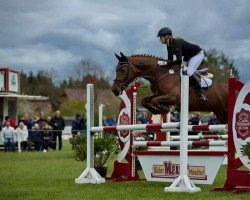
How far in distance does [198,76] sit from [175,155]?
1.48 m

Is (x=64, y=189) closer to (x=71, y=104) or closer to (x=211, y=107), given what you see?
(x=211, y=107)

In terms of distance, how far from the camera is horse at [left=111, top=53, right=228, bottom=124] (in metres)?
9.04

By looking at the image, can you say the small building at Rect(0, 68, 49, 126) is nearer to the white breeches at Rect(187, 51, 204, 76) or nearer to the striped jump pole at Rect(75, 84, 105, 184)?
the striped jump pole at Rect(75, 84, 105, 184)

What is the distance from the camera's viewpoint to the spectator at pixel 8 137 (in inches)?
912

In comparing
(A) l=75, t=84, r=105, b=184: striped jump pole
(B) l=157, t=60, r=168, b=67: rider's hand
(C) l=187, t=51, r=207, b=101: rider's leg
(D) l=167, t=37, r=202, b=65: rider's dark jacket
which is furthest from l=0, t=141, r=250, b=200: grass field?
(D) l=167, t=37, r=202, b=65: rider's dark jacket

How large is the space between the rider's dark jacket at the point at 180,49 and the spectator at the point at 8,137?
598 inches

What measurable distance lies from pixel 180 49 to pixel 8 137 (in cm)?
1599

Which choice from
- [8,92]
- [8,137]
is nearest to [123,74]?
[8,137]

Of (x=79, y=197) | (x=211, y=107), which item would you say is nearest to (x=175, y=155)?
(x=211, y=107)

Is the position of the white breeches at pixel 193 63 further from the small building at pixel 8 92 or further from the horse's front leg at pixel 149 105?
the small building at pixel 8 92

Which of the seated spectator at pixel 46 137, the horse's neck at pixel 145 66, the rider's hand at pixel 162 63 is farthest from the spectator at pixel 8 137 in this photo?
the rider's hand at pixel 162 63

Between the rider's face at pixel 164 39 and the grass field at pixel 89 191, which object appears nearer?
the grass field at pixel 89 191

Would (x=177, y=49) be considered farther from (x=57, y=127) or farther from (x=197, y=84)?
(x=57, y=127)

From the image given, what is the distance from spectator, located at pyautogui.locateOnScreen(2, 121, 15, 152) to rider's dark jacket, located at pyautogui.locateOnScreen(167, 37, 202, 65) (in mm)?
15196
